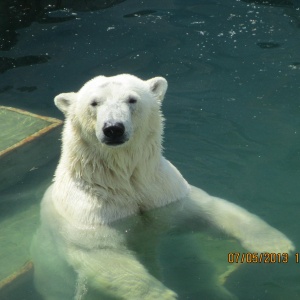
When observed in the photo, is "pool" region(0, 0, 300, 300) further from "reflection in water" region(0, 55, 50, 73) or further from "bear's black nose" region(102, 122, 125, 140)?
"bear's black nose" region(102, 122, 125, 140)

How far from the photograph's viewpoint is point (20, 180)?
18.6ft

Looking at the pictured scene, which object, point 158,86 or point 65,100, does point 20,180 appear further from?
point 158,86

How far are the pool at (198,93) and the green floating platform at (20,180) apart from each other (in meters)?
0.01

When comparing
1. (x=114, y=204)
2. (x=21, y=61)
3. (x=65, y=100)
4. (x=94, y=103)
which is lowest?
(x=21, y=61)

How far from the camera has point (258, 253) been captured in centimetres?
433

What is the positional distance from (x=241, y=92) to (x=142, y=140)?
276 cm

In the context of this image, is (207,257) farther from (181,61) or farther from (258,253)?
(181,61)

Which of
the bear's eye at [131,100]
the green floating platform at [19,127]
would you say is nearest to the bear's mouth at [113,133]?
the bear's eye at [131,100]

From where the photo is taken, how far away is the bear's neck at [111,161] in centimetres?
441

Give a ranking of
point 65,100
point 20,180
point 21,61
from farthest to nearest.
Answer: point 21,61
point 20,180
point 65,100

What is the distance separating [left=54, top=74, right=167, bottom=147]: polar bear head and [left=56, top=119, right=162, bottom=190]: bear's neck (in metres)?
0.06

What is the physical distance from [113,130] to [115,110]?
148 millimetres

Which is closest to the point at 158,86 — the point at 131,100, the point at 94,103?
the point at 131,100
